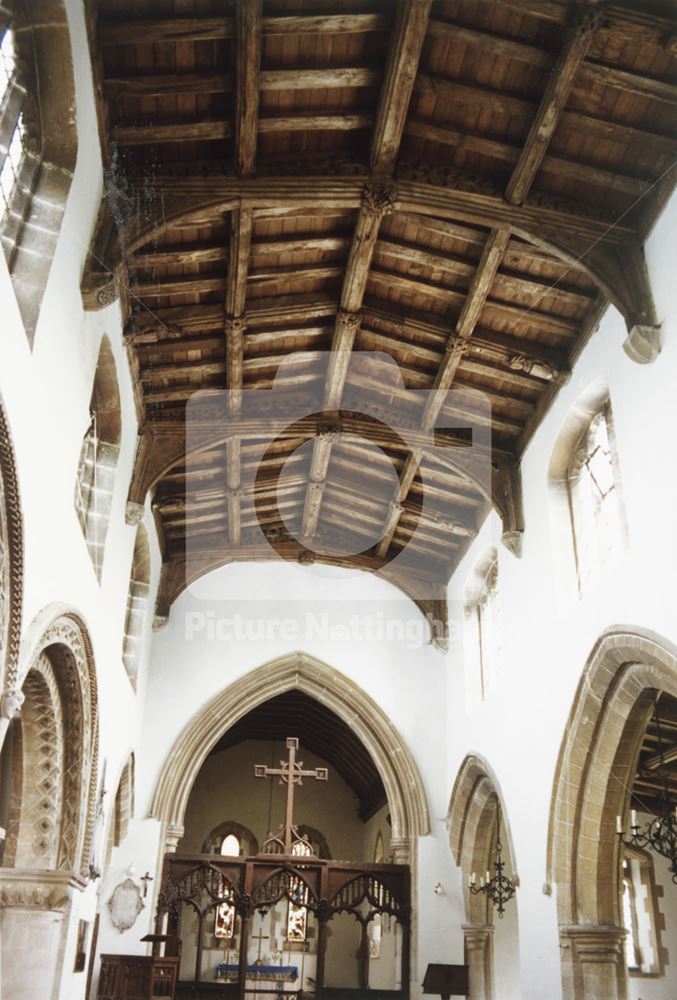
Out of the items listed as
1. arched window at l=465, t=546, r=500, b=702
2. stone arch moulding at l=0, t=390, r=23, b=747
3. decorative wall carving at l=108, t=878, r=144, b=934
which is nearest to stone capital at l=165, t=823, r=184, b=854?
decorative wall carving at l=108, t=878, r=144, b=934

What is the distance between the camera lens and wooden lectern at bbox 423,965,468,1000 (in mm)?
9688

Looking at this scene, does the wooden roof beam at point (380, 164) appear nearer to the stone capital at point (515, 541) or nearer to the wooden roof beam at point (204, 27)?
the wooden roof beam at point (204, 27)

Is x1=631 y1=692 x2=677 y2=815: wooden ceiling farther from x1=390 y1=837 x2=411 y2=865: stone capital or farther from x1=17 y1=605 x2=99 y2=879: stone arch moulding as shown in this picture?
x1=17 y1=605 x2=99 y2=879: stone arch moulding

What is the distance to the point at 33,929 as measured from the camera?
259 inches

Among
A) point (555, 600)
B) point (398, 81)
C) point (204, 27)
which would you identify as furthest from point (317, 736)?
point (204, 27)

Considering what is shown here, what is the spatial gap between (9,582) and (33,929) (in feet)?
10.6

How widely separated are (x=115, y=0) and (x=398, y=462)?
231 inches

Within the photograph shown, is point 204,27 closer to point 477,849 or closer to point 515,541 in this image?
point 515,541

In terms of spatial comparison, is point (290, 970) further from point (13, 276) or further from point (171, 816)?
point (13, 276)

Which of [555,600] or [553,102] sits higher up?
[553,102]

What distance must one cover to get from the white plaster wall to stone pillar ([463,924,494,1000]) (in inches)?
40.0

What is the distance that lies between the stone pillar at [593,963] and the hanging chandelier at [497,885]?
129 cm

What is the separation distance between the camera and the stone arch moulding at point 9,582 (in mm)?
4492

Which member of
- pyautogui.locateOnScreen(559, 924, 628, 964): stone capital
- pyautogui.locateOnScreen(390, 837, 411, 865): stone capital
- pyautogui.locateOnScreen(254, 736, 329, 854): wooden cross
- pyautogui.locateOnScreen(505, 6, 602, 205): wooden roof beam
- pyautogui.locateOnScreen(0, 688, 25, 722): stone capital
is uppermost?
pyautogui.locateOnScreen(505, 6, 602, 205): wooden roof beam
